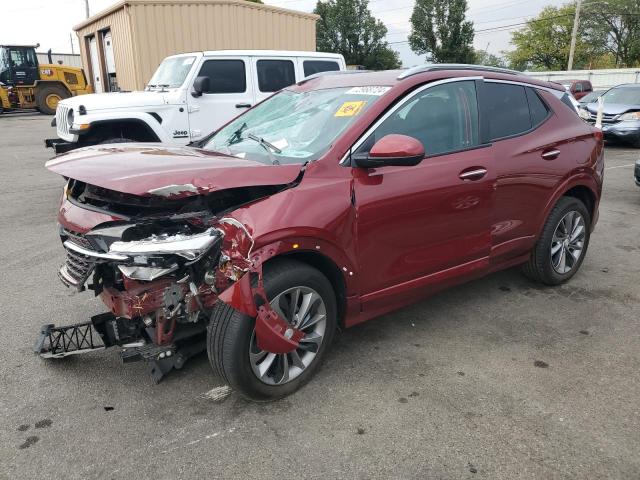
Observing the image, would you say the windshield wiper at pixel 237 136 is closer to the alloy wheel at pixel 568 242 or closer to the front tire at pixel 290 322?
the front tire at pixel 290 322

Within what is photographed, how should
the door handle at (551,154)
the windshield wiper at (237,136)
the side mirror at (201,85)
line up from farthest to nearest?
1. the side mirror at (201,85)
2. the door handle at (551,154)
3. the windshield wiper at (237,136)

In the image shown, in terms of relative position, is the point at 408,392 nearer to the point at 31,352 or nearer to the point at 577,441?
the point at 577,441

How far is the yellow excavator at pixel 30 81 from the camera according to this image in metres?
23.2

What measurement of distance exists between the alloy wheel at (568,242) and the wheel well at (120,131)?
559 centimetres

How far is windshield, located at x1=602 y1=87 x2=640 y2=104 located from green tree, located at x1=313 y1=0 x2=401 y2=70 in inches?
1670

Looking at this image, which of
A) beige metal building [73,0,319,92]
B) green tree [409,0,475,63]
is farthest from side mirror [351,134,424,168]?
green tree [409,0,475,63]

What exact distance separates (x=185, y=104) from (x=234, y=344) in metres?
5.97

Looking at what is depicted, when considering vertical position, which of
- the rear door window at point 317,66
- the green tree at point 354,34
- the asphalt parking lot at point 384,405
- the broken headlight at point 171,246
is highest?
the green tree at point 354,34

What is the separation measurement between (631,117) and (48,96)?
2332 cm

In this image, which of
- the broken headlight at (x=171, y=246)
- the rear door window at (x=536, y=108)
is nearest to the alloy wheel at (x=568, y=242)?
the rear door window at (x=536, y=108)

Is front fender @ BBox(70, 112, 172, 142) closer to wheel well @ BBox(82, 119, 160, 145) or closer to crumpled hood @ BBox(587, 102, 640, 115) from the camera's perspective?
wheel well @ BBox(82, 119, 160, 145)

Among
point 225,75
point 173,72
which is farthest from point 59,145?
point 225,75

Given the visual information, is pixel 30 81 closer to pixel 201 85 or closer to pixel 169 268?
pixel 201 85

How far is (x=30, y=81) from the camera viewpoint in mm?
23828
